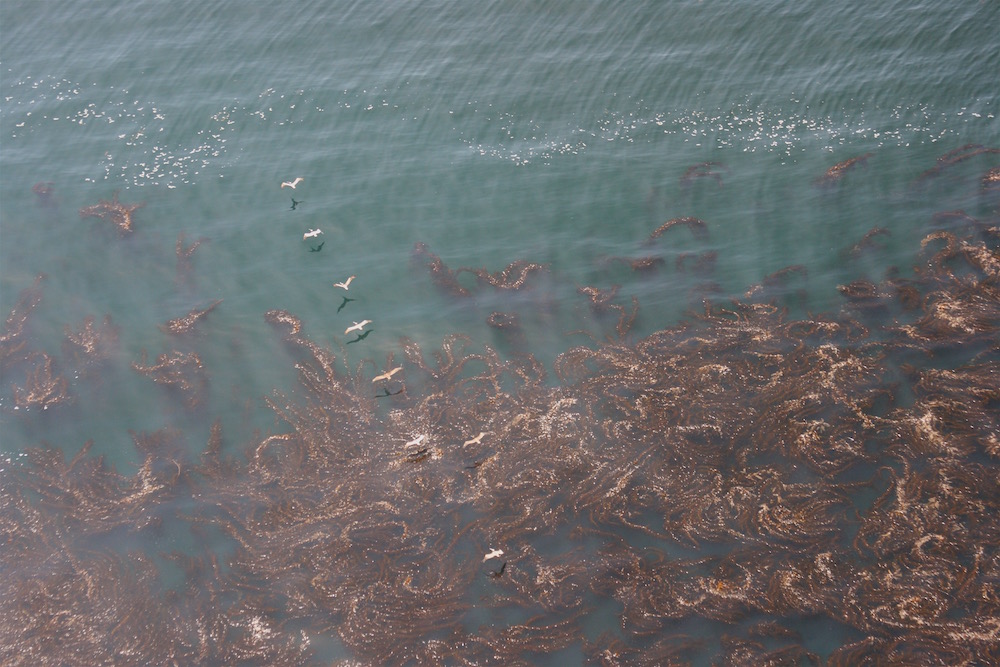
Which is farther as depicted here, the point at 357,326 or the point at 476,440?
the point at 357,326

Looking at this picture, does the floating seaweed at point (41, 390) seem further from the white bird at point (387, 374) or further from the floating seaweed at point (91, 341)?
the white bird at point (387, 374)

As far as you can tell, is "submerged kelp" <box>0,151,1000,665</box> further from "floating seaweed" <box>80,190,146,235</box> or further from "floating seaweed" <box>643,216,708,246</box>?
"floating seaweed" <box>80,190,146,235</box>

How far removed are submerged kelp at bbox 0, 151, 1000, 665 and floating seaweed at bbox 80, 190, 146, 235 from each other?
4459mm

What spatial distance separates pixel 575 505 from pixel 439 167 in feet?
32.5

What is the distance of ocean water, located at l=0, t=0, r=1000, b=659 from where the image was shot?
15.7 meters

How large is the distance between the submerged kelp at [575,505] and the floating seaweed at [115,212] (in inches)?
176

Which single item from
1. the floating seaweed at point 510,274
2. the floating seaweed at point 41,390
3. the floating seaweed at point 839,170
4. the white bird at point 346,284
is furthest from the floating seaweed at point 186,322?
the floating seaweed at point 839,170

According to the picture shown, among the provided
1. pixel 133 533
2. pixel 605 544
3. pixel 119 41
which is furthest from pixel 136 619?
pixel 119 41

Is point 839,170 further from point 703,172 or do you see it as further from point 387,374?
point 387,374

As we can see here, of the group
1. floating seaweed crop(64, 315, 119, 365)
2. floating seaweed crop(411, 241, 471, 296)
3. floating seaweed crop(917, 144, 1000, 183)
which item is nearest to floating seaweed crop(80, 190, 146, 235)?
floating seaweed crop(64, 315, 119, 365)

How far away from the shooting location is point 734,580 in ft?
37.0

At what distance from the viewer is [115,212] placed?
18781 millimetres

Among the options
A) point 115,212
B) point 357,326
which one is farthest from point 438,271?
point 115,212

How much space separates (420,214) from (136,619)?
10.1 m
